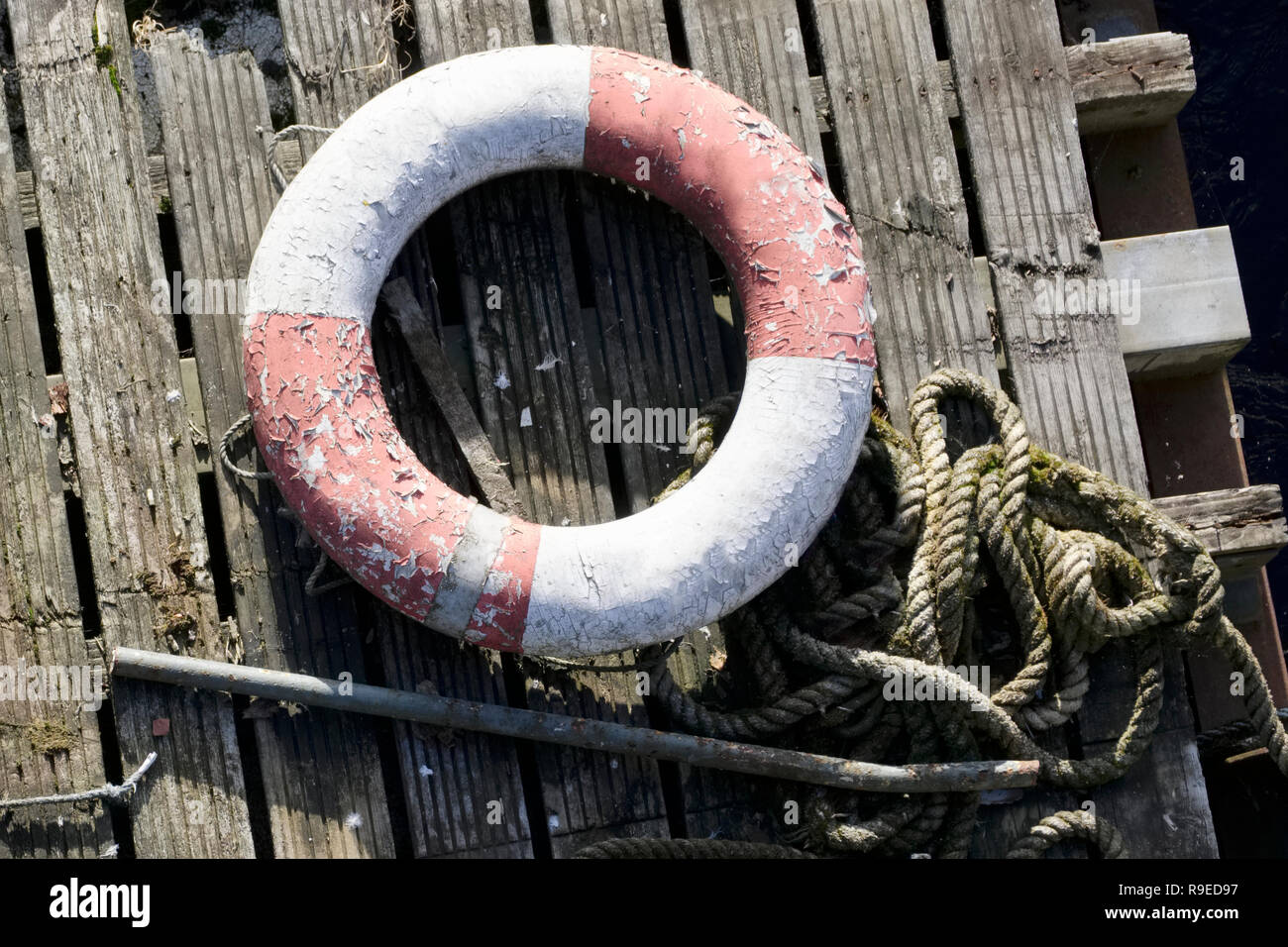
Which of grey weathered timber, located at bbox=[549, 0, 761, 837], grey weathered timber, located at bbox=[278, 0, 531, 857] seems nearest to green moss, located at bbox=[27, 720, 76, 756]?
grey weathered timber, located at bbox=[278, 0, 531, 857]

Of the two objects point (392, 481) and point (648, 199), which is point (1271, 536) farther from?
point (392, 481)

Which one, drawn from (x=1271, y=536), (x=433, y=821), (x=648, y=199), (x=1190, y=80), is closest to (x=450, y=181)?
(x=648, y=199)

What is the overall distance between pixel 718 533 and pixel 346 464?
79 cm

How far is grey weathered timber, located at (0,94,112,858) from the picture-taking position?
2.79 metres

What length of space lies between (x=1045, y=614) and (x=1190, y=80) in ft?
4.73

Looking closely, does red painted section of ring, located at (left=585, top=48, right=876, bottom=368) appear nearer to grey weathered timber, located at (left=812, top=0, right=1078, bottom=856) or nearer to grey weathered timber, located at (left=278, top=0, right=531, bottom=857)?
grey weathered timber, located at (left=812, top=0, right=1078, bottom=856)

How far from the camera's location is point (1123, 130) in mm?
3477

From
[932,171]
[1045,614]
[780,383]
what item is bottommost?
[1045,614]

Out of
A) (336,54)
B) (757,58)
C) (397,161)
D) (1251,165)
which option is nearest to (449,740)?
(397,161)

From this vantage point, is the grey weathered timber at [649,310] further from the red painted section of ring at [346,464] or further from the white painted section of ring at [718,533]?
the red painted section of ring at [346,464]

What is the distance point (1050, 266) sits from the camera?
3.06 meters

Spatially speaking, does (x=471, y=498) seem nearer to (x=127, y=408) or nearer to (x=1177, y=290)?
(x=127, y=408)

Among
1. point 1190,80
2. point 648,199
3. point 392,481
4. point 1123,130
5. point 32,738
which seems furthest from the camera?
point 1123,130

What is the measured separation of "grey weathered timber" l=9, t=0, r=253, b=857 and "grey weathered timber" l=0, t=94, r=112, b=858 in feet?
0.23
